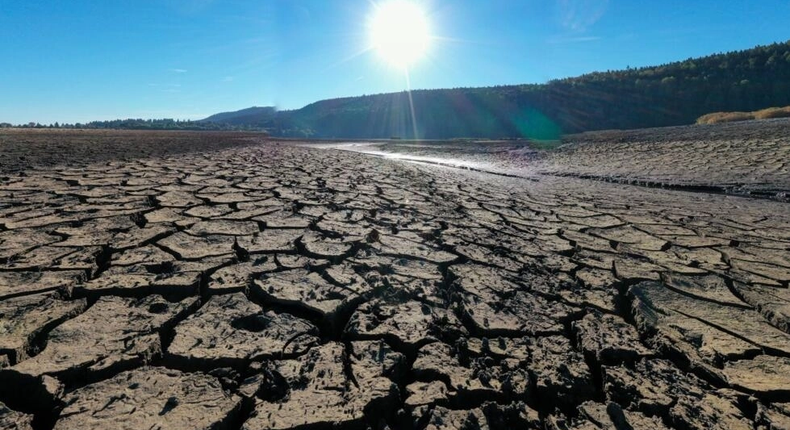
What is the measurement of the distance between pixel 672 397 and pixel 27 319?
212cm

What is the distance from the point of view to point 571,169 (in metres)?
7.73

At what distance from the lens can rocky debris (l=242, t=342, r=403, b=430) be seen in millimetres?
988

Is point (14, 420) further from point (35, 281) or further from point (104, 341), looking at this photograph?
point (35, 281)

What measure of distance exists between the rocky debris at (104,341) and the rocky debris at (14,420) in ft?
0.34

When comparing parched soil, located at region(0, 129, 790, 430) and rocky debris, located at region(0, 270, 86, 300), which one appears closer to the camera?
parched soil, located at region(0, 129, 790, 430)

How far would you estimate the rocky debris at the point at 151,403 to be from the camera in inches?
37.2

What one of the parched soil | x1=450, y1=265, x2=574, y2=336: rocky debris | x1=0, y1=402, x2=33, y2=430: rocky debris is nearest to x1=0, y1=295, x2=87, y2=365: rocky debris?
the parched soil

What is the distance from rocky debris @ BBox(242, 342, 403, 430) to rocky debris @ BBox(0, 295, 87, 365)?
2.60 ft

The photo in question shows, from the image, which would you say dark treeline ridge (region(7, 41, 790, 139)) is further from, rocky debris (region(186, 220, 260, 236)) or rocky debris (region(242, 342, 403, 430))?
rocky debris (region(242, 342, 403, 430))

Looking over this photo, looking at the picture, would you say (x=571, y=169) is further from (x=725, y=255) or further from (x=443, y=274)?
(x=443, y=274)

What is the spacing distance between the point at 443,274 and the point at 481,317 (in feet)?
1.47

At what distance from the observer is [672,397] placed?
44.1 inches

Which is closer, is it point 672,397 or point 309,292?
point 672,397

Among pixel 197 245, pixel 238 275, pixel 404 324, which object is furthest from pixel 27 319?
pixel 404 324
